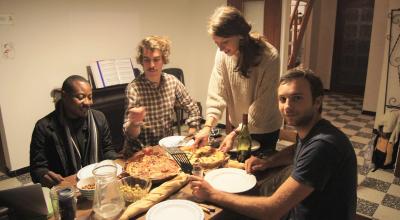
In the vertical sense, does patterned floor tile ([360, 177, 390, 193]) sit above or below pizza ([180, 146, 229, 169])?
below

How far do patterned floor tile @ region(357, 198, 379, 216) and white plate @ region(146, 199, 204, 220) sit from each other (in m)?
1.99

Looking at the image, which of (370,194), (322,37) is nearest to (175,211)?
(370,194)

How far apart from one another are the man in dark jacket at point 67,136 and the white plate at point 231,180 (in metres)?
0.73

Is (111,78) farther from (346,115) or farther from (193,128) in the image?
(346,115)

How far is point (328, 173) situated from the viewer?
113 cm

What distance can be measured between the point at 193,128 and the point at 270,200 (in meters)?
1.07

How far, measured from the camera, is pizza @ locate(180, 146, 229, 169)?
1511 mm

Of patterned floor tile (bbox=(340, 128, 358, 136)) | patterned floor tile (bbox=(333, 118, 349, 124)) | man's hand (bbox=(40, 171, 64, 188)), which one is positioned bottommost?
Answer: patterned floor tile (bbox=(340, 128, 358, 136))

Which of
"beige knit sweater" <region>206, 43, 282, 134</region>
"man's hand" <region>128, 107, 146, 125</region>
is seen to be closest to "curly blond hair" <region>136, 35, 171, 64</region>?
"beige knit sweater" <region>206, 43, 282, 134</region>

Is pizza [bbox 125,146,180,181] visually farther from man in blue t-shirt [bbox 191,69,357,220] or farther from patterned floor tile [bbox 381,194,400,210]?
patterned floor tile [bbox 381,194,400,210]

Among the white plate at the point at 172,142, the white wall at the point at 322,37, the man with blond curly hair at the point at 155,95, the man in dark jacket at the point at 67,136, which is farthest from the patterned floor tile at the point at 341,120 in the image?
the man in dark jacket at the point at 67,136

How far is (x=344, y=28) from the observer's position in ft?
21.0

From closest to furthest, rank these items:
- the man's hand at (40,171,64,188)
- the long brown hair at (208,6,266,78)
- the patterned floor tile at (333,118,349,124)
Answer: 1. the man's hand at (40,171,64,188)
2. the long brown hair at (208,6,266,78)
3. the patterned floor tile at (333,118,349,124)

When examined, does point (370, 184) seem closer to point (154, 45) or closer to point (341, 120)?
point (341, 120)
